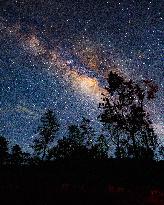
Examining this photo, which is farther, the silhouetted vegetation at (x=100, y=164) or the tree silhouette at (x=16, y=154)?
the tree silhouette at (x=16, y=154)

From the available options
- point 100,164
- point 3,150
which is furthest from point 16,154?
point 100,164

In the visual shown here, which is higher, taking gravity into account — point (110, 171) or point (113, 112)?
point (113, 112)

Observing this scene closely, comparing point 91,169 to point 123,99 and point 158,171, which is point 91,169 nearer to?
point 158,171

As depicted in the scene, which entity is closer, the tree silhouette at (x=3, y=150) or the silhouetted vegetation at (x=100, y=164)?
the silhouetted vegetation at (x=100, y=164)

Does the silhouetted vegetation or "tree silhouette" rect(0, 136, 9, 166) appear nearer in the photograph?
the silhouetted vegetation

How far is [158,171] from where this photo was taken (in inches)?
1315

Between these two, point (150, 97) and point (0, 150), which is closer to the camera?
point (150, 97)

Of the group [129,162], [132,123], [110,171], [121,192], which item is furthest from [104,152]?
[121,192]

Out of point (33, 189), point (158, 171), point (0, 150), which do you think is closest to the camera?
point (33, 189)

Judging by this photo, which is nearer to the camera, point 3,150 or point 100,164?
point 100,164

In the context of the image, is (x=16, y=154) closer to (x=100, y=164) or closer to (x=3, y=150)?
(x=3, y=150)

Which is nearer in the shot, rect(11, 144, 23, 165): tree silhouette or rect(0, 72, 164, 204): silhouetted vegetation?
rect(0, 72, 164, 204): silhouetted vegetation

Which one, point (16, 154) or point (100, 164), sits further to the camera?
point (16, 154)

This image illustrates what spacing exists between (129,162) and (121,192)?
1899 cm
